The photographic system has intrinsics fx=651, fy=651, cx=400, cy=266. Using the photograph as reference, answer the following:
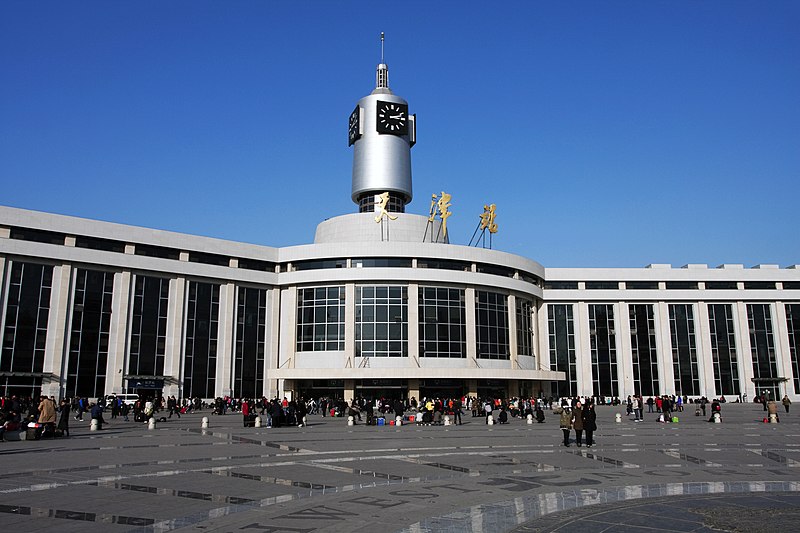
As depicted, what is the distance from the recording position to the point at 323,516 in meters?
11.7

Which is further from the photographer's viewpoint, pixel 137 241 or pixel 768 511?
pixel 137 241

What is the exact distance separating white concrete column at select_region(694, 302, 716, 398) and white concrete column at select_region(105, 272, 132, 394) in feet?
223

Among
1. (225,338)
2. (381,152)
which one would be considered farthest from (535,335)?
(225,338)

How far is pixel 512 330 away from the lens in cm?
7431

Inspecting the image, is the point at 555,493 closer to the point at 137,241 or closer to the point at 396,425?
the point at 396,425

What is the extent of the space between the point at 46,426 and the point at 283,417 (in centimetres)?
1384

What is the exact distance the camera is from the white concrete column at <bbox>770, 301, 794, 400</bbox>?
82688 mm

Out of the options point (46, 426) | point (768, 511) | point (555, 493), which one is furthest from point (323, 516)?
point (46, 426)

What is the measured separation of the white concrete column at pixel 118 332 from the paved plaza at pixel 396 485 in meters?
35.7

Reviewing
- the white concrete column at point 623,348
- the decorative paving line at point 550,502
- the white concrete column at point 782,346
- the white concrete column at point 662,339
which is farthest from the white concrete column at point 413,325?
the decorative paving line at point 550,502

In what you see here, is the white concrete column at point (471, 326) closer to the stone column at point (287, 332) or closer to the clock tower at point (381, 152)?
the clock tower at point (381, 152)

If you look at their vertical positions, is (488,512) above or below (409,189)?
below

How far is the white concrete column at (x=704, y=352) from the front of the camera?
8219 centimetres

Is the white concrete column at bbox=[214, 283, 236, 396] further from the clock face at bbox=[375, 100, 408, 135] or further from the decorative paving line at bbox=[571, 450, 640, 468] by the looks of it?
the decorative paving line at bbox=[571, 450, 640, 468]
